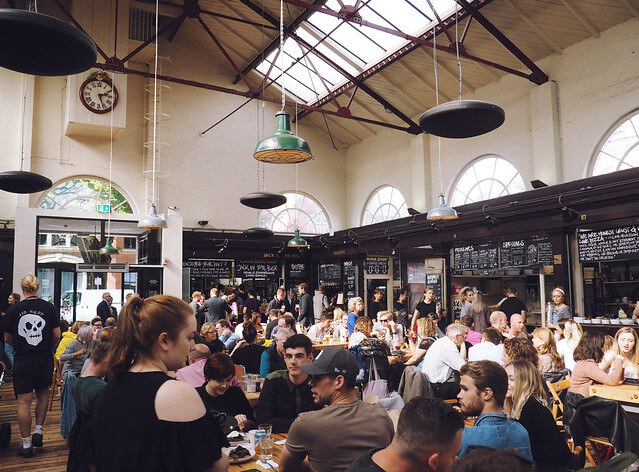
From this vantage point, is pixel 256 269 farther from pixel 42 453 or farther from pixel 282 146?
pixel 282 146

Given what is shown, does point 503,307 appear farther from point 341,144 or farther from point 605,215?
point 341,144

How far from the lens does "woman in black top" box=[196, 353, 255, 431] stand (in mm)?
3523

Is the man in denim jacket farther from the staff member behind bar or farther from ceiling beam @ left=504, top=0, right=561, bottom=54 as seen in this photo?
ceiling beam @ left=504, top=0, right=561, bottom=54

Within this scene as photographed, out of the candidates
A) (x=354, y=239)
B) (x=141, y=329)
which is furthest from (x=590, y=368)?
(x=354, y=239)

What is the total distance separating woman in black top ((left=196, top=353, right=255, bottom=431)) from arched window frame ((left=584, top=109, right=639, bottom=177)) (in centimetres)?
809

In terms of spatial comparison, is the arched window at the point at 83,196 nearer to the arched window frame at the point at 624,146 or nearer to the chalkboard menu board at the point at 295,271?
the chalkboard menu board at the point at 295,271

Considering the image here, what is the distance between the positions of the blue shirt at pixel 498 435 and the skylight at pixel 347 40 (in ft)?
28.9

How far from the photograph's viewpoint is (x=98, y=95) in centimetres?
1285

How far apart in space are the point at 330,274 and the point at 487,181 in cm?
561

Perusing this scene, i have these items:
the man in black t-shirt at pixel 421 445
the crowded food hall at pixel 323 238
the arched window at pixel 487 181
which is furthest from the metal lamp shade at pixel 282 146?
the arched window at pixel 487 181

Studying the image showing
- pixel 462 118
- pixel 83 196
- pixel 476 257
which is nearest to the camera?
pixel 462 118

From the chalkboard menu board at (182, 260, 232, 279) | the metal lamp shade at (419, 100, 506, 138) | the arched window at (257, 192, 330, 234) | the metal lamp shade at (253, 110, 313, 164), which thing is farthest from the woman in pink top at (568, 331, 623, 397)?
Result: the arched window at (257, 192, 330, 234)

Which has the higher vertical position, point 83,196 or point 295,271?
point 83,196

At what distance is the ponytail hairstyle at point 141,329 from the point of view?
1.67 meters
